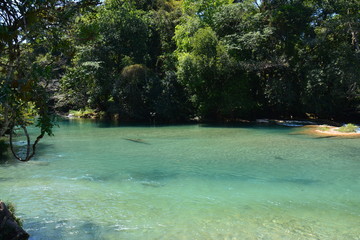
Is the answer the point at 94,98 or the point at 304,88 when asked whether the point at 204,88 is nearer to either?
the point at 304,88

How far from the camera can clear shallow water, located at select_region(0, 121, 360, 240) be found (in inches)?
289

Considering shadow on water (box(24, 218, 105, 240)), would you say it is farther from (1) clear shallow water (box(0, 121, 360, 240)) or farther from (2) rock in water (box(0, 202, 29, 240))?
(2) rock in water (box(0, 202, 29, 240))

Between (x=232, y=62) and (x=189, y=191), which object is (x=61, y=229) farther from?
(x=232, y=62)

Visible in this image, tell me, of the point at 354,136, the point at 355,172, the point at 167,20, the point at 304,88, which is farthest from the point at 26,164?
the point at 167,20

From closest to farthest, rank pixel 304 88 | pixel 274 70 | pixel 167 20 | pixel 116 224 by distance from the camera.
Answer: pixel 116 224 → pixel 304 88 → pixel 274 70 → pixel 167 20

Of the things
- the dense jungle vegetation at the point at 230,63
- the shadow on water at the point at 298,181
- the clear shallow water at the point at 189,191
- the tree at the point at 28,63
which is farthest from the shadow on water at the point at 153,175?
the dense jungle vegetation at the point at 230,63

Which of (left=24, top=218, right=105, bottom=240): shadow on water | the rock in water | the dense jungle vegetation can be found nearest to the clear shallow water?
(left=24, top=218, right=105, bottom=240): shadow on water

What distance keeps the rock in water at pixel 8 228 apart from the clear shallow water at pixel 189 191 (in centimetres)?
53

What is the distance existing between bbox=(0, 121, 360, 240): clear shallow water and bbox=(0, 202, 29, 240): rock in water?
1.73 ft

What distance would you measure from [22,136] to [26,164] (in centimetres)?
1002

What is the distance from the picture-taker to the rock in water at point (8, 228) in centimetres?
596

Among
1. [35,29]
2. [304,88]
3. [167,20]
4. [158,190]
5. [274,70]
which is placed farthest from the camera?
[167,20]

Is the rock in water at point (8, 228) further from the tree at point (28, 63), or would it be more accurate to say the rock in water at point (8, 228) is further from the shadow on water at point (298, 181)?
the shadow on water at point (298, 181)

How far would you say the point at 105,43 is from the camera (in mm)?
34188
